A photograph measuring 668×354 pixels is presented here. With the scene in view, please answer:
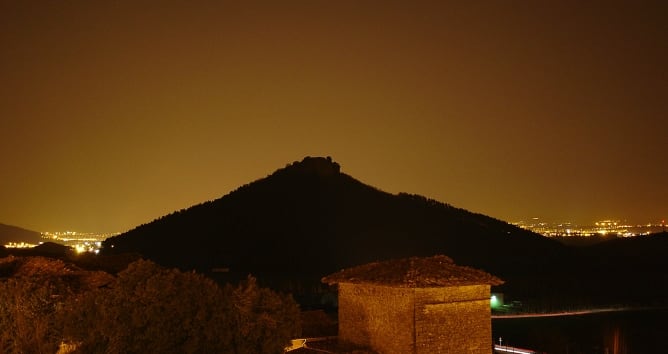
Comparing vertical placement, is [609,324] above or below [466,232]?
below

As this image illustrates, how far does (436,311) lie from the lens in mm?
16797

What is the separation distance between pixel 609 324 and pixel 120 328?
4410 centimetres

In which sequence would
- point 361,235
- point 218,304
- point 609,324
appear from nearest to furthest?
point 218,304 → point 609,324 → point 361,235

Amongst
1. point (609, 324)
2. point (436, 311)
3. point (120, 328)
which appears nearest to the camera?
point (120, 328)

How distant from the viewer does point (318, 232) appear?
69.3 meters

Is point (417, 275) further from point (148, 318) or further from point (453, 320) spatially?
point (148, 318)

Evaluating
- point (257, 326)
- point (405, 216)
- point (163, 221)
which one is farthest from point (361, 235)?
point (257, 326)

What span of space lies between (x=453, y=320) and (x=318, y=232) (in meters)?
52.5

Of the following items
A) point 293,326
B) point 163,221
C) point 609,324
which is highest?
point 163,221

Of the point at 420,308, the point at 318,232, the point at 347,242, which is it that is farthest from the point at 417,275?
the point at 318,232

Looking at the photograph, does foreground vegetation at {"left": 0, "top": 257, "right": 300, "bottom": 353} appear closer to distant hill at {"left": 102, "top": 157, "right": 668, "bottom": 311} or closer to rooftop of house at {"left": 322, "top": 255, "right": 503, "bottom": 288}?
rooftop of house at {"left": 322, "top": 255, "right": 503, "bottom": 288}

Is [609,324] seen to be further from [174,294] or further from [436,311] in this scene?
[174,294]

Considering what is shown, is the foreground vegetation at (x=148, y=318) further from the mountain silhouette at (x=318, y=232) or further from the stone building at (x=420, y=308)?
the mountain silhouette at (x=318, y=232)

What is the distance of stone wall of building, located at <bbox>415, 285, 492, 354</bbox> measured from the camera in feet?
54.6
